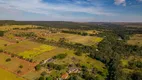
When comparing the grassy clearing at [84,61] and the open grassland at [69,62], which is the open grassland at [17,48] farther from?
the grassy clearing at [84,61]

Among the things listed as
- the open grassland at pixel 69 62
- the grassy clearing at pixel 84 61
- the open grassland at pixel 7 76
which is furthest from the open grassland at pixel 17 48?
the open grassland at pixel 7 76

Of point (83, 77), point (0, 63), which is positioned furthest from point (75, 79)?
point (0, 63)

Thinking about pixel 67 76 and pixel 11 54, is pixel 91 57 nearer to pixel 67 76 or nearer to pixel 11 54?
pixel 67 76

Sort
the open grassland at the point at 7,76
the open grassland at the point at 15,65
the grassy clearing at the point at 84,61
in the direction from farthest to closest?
the grassy clearing at the point at 84,61
the open grassland at the point at 15,65
the open grassland at the point at 7,76

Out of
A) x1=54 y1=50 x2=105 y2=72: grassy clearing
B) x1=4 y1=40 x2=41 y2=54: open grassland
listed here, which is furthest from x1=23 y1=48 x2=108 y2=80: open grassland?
x1=4 y1=40 x2=41 y2=54: open grassland

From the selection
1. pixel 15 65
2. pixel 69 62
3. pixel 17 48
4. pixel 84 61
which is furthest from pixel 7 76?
pixel 17 48

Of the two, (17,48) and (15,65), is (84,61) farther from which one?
(17,48)

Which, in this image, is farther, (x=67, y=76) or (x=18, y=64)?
(x=18, y=64)

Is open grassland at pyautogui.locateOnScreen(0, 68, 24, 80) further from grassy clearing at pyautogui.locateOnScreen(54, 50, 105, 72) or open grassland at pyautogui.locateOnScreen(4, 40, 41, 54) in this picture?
open grassland at pyautogui.locateOnScreen(4, 40, 41, 54)
